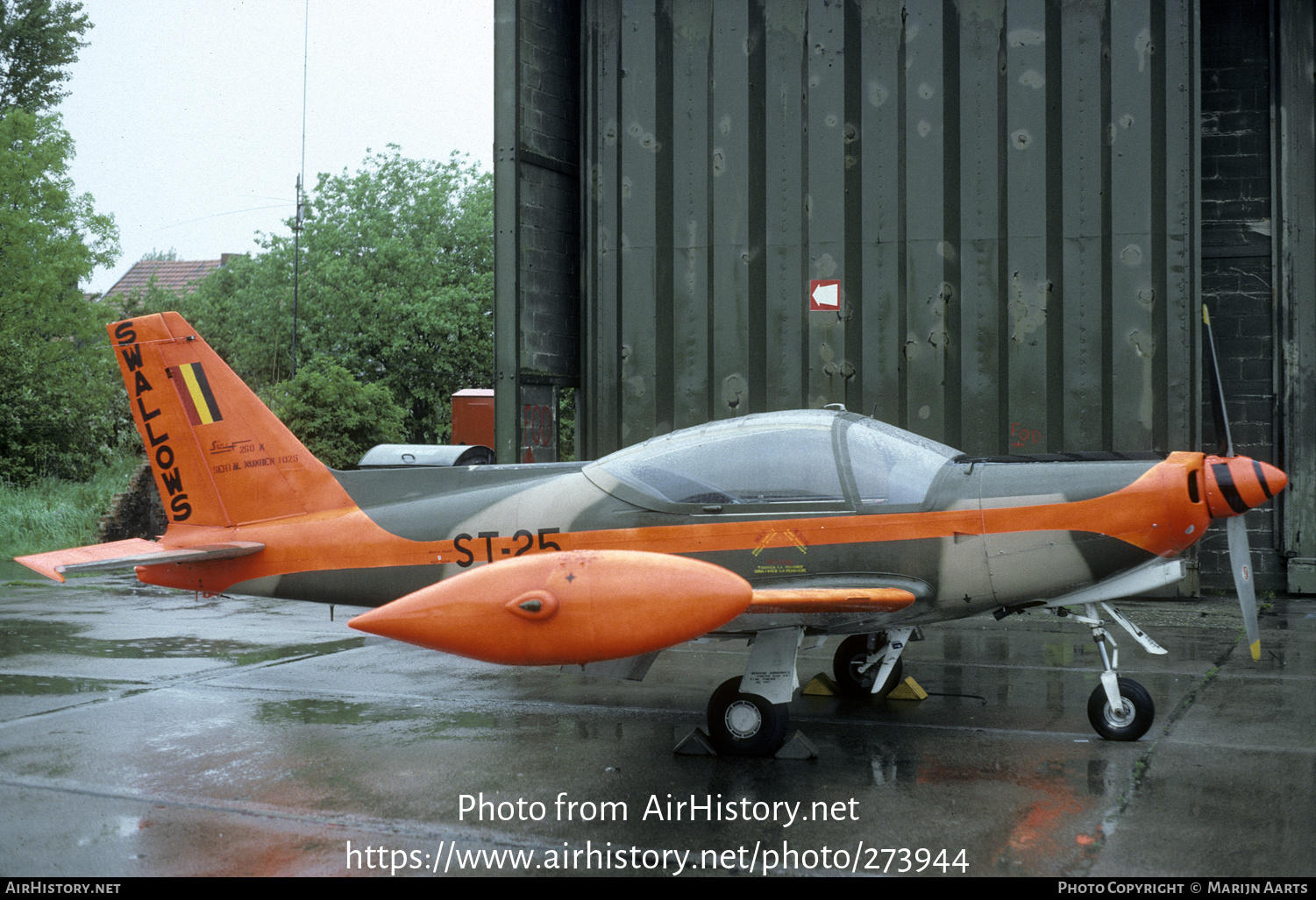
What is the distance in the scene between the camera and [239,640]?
8867 millimetres

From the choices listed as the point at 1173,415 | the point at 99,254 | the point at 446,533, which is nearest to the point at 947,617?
the point at 446,533

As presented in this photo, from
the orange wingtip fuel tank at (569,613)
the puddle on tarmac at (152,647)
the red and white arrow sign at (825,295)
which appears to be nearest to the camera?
the orange wingtip fuel tank at (569,613)

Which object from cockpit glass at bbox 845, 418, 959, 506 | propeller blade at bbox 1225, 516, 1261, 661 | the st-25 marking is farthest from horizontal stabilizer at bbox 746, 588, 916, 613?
propeller blade at bbox 1225, 516, 1261, 661

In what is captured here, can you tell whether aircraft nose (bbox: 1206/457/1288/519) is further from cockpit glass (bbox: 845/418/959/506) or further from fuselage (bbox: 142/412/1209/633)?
Result: cockpit glass (bbox: 845/418/959/506)

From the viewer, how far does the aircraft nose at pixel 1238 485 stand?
5117mm

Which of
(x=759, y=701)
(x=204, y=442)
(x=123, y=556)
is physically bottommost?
(x=759, y=701)

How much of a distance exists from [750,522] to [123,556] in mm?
3497

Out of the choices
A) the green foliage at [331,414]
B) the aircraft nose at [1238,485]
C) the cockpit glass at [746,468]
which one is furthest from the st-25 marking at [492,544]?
the green foliage at [331,414]

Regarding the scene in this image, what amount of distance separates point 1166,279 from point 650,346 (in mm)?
4974

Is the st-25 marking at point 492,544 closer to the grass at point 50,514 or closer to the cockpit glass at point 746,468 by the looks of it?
the cockpit glass at point 746,468

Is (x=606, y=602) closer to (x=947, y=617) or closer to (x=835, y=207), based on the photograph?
(x=947, y=617)

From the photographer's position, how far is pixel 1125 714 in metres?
5.39

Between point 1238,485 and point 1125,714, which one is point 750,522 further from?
point 1238,485

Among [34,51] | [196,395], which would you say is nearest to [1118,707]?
[196,395]
